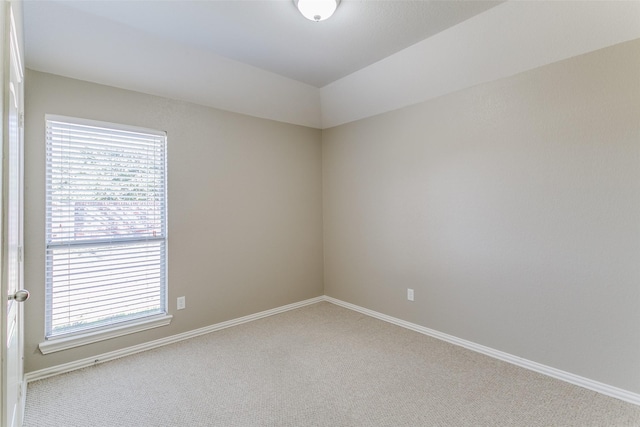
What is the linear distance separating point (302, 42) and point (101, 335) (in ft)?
9.79

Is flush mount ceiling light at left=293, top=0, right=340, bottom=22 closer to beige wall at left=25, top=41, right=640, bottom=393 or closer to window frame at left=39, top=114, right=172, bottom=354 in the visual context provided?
beige wall at left=25, top=41, right=640, bottom=393

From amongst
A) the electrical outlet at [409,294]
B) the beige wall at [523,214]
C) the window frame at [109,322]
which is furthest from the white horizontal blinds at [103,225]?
the electrical outlet at [409,294]

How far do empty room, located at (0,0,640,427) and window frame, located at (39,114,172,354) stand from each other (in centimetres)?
2

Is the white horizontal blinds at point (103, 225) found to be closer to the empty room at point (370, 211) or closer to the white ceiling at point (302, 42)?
the empty room at point (370, 211)

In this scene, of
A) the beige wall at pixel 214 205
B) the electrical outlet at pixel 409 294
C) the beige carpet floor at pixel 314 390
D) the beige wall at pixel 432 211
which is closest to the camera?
the beige carpet floor at pixel 314 390

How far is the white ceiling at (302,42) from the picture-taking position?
212 cm

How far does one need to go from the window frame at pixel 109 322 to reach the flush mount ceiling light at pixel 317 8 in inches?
67.2

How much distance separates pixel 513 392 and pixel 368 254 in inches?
75.5

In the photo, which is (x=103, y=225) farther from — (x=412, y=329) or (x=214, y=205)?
(x=412, y=329)

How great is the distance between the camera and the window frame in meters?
2.39

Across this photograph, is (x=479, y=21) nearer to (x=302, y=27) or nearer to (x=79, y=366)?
(x=302, y=27)

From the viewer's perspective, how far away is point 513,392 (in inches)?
84.0

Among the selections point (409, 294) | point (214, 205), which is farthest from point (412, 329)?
point (214, 205)

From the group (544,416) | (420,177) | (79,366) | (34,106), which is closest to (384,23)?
(420,177)
